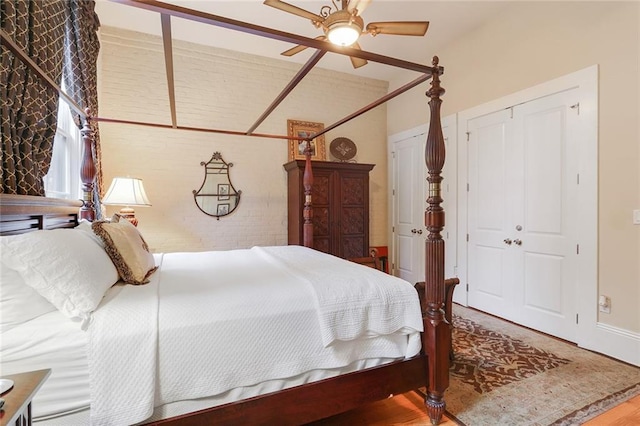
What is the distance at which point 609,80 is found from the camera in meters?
2.46

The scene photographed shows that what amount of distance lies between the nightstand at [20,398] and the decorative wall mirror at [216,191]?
3208 millimetres

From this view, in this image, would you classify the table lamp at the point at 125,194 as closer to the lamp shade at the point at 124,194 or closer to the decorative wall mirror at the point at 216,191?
the lamp shade at the point at 124,194

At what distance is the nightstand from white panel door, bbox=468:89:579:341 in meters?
3.53

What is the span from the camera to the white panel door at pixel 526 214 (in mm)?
2746

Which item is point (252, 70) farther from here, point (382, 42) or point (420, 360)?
point (420, 360)

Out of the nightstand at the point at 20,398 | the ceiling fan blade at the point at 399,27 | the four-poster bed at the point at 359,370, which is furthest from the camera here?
the ceiling fan blade at the point at 399,27

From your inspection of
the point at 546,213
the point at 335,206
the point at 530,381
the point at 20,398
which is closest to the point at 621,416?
the point at 530,381

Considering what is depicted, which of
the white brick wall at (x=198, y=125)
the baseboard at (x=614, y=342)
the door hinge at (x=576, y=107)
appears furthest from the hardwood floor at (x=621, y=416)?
the white brick wall at (x=198, y=125)

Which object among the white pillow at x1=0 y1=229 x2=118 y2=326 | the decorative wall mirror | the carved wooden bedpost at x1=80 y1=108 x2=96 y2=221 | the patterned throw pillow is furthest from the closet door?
the carved wooden bedpost at x1=80 y1=108 x2=96 y2=221

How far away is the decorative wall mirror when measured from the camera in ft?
12.8

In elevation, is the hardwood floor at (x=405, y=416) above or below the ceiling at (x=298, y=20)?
below

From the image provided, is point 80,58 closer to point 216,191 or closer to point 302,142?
point 216,191

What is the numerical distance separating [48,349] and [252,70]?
3.97 m

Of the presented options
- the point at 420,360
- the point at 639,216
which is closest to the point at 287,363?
the point at 420,360
